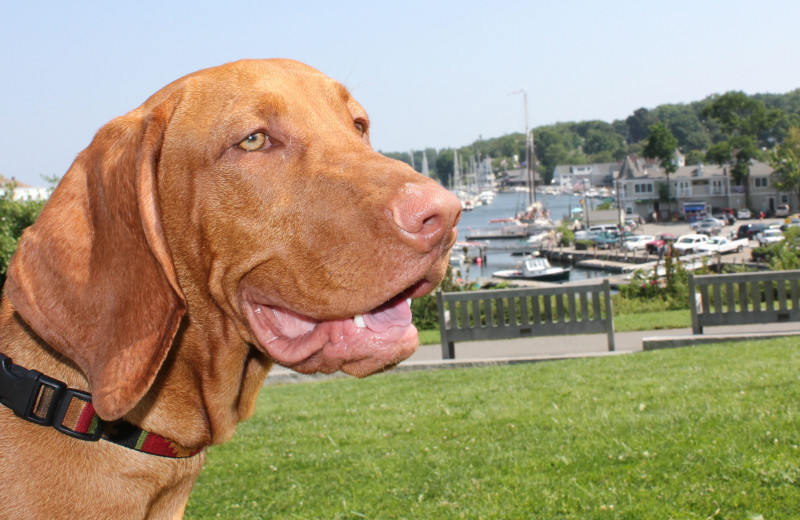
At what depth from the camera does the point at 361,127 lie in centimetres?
288

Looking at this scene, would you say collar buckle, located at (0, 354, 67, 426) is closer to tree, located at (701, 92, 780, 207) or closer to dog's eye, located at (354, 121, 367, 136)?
dog's eye, located at (354, 121, 367, 136)

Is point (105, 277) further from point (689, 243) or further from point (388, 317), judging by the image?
point (689, 243)

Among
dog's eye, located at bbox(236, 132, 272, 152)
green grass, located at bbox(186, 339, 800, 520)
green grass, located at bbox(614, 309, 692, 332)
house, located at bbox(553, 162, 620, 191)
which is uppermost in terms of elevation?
house, located at bbox(553, 162, 620, 191)

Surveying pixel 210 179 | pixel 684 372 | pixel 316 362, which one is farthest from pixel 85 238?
pixel 684 372

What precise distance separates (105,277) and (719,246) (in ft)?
217

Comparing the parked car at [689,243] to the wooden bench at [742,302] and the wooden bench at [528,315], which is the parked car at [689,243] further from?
the wooden bench at [528,315]

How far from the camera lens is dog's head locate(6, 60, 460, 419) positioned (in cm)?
198

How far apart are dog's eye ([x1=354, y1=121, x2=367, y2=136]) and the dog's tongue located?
779mm

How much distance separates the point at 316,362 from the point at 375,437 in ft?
14.7

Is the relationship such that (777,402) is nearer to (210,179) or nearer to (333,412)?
(333,412)

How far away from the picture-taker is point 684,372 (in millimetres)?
8289

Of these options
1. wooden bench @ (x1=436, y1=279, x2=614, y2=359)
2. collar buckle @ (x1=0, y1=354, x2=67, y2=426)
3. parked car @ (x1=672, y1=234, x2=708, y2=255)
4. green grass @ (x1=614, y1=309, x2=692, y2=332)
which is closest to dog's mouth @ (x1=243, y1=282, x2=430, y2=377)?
collar buckle @ (x1=0, y1=354, x2=67, y2=426)

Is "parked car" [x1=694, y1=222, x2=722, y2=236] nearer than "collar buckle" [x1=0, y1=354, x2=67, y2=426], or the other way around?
"collar buckle" [x1=0, y1=354, x2=67, y2=426]

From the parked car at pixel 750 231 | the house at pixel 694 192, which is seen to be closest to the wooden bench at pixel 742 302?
the parked car at pixel 750 231
